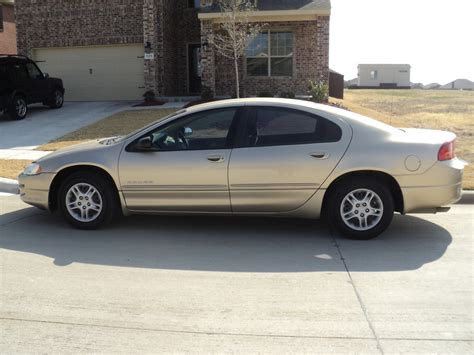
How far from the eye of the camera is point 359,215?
230 inches

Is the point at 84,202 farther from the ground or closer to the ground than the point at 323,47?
closer to the ground

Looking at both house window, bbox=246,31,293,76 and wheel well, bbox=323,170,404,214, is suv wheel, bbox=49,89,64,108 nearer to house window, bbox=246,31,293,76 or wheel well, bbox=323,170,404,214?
house window, bbox=246,31,293,76

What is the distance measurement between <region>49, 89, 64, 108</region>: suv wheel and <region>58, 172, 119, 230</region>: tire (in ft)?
47.5

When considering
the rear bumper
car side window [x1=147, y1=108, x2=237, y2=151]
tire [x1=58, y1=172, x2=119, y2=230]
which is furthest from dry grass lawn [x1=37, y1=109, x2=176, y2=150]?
the rear bumper

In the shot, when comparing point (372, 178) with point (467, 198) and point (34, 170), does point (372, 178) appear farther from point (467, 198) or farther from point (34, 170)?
point (34, 170)

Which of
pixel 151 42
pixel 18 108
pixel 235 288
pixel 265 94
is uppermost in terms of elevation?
pixel 151 42

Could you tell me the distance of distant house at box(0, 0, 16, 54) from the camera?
95.2ft

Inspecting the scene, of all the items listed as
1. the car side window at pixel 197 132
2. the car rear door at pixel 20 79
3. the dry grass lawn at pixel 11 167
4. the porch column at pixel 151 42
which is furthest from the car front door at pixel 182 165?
the porch column at pixel 151 42

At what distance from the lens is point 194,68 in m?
23.3

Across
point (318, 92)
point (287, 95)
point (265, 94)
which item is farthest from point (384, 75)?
point (318, 92)

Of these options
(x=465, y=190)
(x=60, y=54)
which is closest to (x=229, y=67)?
(x=60, y=54)

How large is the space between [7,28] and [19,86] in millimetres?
14873

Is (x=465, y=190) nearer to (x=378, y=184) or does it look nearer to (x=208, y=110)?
(x=378, y=184)

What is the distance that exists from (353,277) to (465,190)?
3794mm
